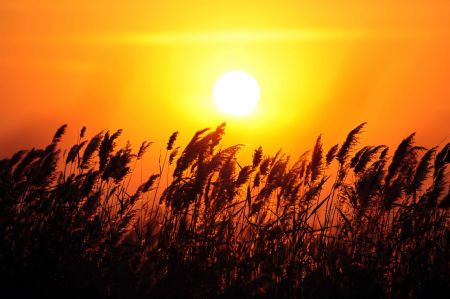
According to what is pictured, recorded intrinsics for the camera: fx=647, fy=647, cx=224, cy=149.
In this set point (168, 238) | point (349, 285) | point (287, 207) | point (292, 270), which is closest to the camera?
point (349, 285)

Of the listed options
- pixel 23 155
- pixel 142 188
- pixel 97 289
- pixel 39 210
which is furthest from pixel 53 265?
pixel 23 155

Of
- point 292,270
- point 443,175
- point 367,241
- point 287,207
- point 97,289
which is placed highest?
point 443,175

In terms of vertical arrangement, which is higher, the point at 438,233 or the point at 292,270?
the point at 438,233

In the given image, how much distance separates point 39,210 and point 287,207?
2.77 metres

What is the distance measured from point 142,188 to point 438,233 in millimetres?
3386

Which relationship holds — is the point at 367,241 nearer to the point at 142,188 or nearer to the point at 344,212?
the point at 344,212

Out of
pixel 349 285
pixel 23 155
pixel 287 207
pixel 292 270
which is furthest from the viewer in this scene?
pixel 23 155

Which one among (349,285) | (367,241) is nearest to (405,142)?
(367,241)

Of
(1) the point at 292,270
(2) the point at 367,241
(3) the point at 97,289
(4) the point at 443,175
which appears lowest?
(3) the point at 97,289

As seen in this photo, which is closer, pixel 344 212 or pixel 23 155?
pixel 344 212

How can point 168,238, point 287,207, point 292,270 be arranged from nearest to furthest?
point 292,270 → point 168,238 → point 287,207

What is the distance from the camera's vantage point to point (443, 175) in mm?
7312

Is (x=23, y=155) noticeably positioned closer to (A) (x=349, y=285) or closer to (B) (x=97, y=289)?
(B) (x=97, y=289)

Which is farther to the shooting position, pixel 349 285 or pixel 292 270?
pixel 292 270
